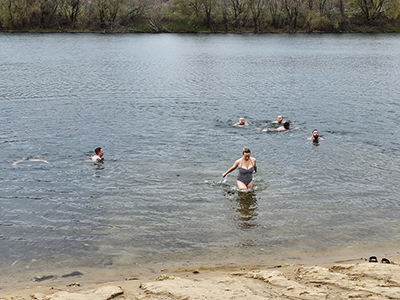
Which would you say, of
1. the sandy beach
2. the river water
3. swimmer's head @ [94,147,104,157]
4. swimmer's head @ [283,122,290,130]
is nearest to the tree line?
the river water

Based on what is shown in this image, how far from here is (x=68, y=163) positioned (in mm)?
21016

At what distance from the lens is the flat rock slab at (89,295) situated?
9.34 m

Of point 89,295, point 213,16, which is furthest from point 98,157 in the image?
point 213,16

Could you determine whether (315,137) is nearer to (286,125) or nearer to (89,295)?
(286,125)

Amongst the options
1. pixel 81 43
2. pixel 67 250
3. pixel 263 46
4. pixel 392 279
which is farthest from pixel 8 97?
pixel 263 46

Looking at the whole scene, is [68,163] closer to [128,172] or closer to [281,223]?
[128,172]

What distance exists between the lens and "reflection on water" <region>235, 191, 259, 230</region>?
15102mm

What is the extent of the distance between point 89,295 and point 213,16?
104423mm

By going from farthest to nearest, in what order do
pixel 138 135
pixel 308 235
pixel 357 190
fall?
pixel 138 135 < pixel 357 190 < pixel 308 235

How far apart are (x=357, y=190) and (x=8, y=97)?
2774 centimetres

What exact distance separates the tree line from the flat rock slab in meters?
97.9

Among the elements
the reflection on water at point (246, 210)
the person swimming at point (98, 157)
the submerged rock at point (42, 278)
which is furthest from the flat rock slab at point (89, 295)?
the person swimming at point (98, 157)

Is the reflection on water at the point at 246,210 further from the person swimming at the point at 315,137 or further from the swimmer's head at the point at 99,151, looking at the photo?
the person swimming at the point at 315,137

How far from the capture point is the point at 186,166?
20.7 metres
